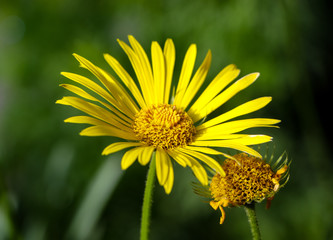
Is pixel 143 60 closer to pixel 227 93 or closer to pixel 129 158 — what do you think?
pixel 227 93

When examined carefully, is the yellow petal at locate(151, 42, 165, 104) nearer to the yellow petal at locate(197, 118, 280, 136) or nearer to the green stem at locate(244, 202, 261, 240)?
the yellow petal at locate(197, 118, 280, 136)

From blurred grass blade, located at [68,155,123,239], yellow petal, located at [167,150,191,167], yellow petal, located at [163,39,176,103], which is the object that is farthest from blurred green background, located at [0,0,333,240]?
yellow petal, located at [167,150,191,167]

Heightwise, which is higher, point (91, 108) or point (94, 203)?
point (91, 108)

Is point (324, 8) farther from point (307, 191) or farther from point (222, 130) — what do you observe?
point (222, 130)

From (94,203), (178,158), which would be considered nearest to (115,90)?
Answer: (178,158)

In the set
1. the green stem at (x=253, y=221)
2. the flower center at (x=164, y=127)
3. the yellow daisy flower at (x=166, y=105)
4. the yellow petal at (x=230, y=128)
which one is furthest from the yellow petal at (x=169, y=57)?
the green stem at (x=253, y=221)

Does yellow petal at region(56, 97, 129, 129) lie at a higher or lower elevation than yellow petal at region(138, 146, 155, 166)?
higher

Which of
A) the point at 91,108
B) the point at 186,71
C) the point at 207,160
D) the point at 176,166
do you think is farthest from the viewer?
the point at 176,166
